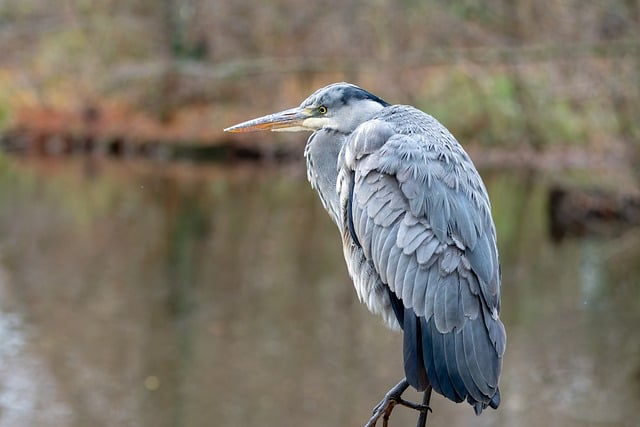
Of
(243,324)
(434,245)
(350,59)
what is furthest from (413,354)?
(350,59)

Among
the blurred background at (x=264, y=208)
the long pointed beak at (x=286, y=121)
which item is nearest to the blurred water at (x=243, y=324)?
the blurred background at (x=264, y=208)

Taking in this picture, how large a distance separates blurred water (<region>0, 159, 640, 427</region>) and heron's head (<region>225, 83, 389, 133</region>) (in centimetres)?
457

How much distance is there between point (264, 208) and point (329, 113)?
1288cm

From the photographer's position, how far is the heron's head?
4.08m

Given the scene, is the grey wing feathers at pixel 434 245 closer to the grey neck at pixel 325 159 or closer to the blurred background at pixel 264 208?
the grey neck at pixel 325 159

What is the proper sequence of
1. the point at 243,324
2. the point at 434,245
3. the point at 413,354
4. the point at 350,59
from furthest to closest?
the point at 350,59, the point at 243,324, the point at 434,245, the point at 413,354

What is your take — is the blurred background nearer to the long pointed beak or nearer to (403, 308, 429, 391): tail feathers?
the long pointed beak

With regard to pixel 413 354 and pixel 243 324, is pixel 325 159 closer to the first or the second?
pixel 413 354

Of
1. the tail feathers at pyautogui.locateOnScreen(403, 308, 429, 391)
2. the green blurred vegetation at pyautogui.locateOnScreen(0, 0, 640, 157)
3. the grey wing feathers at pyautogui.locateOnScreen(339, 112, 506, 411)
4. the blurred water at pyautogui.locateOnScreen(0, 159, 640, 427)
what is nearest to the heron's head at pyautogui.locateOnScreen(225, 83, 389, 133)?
the grey wing feathers at pyautogui.locateOnScreen(339, 112, 506, 411)

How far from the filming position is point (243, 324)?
10719mm

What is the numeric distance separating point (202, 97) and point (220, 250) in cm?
991

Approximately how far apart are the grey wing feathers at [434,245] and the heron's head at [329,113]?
0.17 m

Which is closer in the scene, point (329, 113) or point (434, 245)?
point (434, 245)

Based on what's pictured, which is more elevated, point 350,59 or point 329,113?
point 329,113
